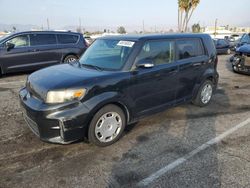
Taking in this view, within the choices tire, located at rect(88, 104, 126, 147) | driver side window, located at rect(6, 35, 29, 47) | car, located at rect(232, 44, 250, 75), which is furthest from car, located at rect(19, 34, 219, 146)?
driver side window, located at rect(6, 35, 29, 47)

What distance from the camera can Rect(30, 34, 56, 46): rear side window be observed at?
9.37 m

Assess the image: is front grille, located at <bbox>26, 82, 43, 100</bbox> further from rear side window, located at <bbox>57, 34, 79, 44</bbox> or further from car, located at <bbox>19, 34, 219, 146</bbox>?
rear side window, located at <bbox>57, 34, 79, 44</bbox>

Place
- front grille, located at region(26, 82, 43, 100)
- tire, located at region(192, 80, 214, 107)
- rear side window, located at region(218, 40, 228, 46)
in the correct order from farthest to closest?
rear side window, located at region(218, 40, 228, 46) → tire, located at region(192, 80, 214, 107) → front grille, located at region(26, 82, 43, 100)

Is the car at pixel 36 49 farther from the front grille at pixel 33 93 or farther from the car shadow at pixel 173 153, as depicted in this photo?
the car shadow at pixel 173 153

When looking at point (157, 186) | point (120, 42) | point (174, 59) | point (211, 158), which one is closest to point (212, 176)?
point (211, 158)

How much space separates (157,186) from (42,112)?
181 centimetres

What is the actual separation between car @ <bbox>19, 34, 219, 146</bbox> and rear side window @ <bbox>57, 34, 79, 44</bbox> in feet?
18.5

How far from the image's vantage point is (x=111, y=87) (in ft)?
12.1

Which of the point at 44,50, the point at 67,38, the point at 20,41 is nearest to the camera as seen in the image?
the point at 20,41

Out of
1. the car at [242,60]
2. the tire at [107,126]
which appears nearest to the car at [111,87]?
the tire at [107,126]

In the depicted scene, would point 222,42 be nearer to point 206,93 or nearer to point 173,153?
point 206,93

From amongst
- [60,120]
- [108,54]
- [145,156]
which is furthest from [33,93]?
[145,156]

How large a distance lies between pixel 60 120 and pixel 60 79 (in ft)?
2.22

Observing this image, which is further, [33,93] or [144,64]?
[144,64]
